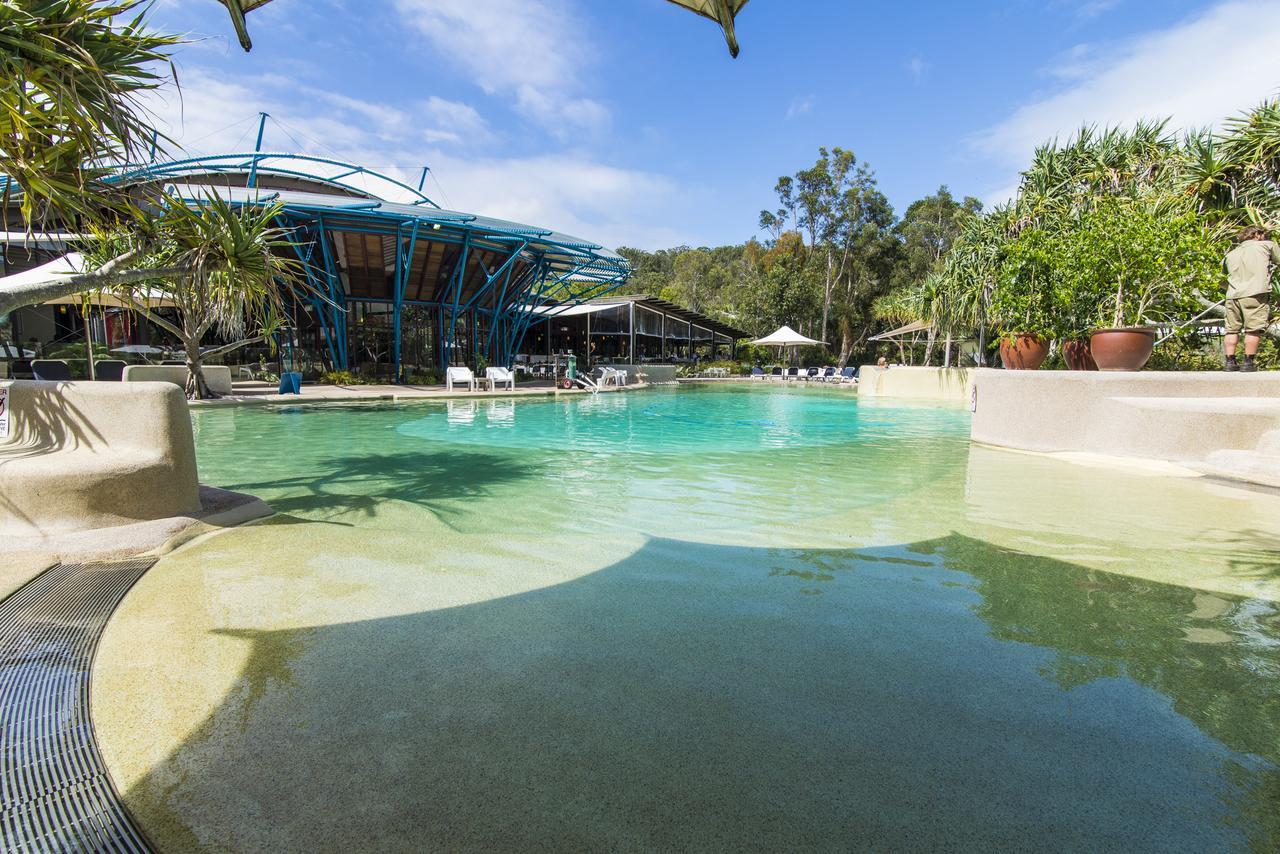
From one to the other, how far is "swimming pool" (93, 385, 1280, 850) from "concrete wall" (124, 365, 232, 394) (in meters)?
10.4

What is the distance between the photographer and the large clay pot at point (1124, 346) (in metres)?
7.98

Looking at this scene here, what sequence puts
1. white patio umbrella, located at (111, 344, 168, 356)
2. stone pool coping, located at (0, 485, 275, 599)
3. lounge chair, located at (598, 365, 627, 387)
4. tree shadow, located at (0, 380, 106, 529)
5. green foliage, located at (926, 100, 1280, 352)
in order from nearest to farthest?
stone pool coping, located at (0, 485, 275, 599) < tree shadow, located at (0, 380, 106, 529) < green foliage, located at (926, 100, 1280, 352) < white patio umbrella, located at (111, 344, 168, 356) < lounge chair, located at (598, 365, 627, 387)

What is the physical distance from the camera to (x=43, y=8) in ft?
11.8

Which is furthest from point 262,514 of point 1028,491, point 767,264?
point 767,264

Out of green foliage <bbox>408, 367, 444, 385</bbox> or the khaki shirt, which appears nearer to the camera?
the khaki shirt

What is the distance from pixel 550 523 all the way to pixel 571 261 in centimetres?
2273

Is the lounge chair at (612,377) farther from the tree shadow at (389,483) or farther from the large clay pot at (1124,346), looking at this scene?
the large clay pot at (1124,346)

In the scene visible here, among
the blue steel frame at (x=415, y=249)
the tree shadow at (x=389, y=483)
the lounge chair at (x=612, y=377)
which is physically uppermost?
the blue steel frame at (x=415, y=249)

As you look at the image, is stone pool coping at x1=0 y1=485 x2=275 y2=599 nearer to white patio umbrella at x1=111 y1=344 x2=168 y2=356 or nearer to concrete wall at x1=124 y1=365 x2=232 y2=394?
concrete wall at x1=124 y1=365 x2=232 y2=394

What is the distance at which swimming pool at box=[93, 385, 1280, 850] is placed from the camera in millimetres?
1781

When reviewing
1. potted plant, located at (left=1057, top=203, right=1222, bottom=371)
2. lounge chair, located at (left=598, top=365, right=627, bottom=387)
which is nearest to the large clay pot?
potted plant, located at (left=1057, top=203, right=1222, bottom=371)

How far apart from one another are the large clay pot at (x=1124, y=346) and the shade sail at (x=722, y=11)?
7.50 meters

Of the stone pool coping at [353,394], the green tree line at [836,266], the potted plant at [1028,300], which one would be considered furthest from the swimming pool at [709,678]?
the green tree line at [836,266]

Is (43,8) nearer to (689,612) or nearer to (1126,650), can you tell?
(689,612)
